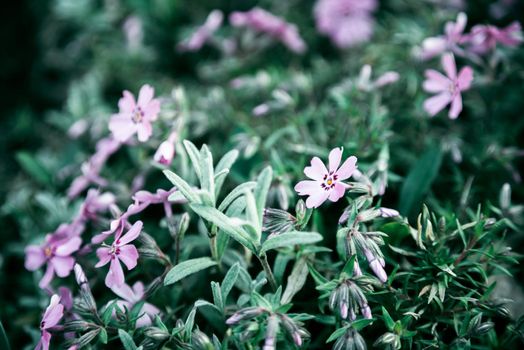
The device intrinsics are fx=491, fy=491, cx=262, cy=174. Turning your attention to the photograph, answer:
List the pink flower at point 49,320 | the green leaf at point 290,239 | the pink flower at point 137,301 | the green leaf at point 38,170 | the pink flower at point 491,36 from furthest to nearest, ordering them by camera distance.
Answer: the green leaf at point 38,170 < the pink flower at point 491,36 < the pink flower at point 137,301 < the pink flower at point 49,320 < the green leaf at point 290,239

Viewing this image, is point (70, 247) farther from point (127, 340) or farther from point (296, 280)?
point (296, 280)

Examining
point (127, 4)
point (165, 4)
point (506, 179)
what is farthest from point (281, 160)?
point (127, 4)

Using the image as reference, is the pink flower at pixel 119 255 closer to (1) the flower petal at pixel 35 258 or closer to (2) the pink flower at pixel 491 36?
(1) the flower petal at pixel 35 258

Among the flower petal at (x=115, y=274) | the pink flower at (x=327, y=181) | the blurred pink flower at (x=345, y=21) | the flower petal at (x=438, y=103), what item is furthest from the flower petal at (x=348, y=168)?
the blurred pink flower at (x=345, y=21)

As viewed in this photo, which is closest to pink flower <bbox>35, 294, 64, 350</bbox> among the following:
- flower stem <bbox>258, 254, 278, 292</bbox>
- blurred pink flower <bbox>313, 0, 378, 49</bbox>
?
Result: flower stem <bbox>258, 254, 278, 292</bbox>

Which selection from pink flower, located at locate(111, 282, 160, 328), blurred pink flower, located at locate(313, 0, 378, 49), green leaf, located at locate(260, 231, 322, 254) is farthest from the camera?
blurred pink flower, located at locate(313, 0, 378, 49)

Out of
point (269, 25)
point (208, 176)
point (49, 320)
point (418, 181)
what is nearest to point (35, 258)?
point (49, 320)

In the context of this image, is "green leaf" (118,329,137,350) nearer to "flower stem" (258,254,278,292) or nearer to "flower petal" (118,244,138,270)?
"flower petal" (118,244,138,270)
